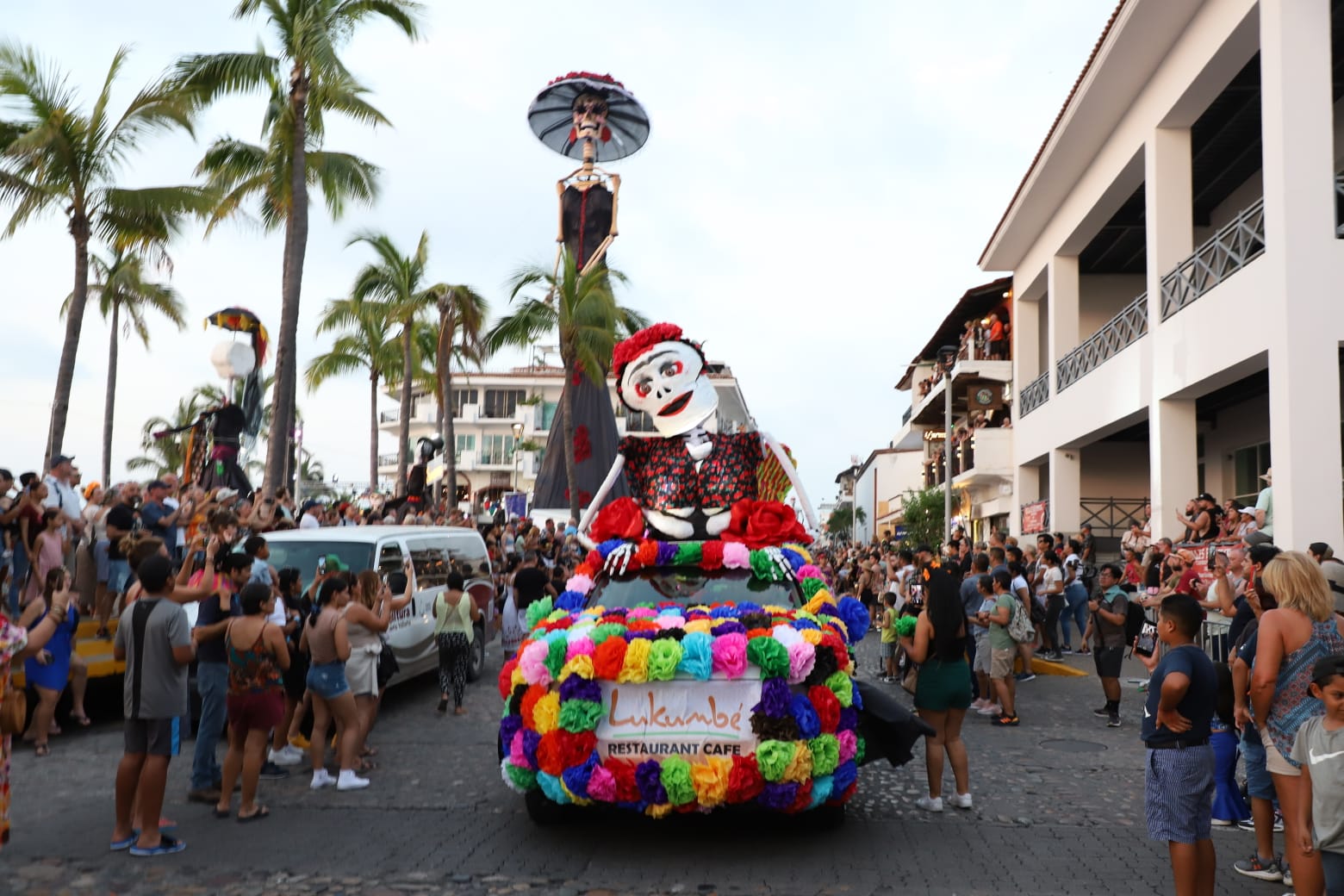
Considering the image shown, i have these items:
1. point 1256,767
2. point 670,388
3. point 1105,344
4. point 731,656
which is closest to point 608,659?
point 731,656

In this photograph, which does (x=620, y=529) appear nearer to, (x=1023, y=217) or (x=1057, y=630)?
(x=1057, y=630)

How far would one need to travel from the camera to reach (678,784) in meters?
5.72

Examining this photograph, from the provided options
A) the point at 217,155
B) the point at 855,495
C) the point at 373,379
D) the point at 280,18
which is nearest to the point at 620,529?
the point at 280,18

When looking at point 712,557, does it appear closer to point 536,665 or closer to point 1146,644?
point 536,665

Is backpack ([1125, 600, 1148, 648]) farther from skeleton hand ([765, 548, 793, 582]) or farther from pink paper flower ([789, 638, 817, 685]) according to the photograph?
pink paper flower ([789, 638, 817, 685])

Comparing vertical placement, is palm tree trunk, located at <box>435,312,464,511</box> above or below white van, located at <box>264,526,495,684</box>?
above

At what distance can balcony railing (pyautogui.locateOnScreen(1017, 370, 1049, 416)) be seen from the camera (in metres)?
26.3

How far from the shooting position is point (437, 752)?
909 centimetres

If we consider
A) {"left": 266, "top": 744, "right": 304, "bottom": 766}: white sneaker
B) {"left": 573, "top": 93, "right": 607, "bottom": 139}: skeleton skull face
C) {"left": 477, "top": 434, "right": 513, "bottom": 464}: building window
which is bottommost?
{"left": 266, "top": 744, "right": 304, "bottom": 766}: white sneaker

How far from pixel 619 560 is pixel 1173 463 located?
13063 mm

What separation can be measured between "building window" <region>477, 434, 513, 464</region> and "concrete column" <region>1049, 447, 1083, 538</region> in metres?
52.1

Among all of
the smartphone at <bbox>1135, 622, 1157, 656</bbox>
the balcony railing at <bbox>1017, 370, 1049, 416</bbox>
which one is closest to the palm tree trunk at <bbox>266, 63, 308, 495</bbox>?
the smartphone at <bbox>1135, 622, 1157, 656</bbox>

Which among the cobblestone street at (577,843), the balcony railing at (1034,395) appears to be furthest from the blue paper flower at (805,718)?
the balcony railing at (1034,395)

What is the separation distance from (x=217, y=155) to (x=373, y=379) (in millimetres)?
19148
